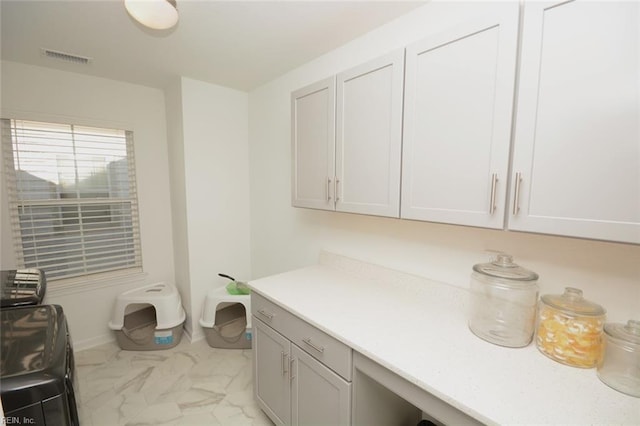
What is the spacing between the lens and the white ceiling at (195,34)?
62.1 inches

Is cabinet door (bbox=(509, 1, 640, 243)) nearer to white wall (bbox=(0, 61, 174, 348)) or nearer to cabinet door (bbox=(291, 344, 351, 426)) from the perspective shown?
cabinet door (bbox=(291, 344, 351, 426))

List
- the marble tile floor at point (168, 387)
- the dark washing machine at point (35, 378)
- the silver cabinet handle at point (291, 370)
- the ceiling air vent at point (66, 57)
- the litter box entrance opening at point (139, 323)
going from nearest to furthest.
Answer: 1. the dark washing machine at point (35, 378)
2. the silver cabinet handle at point (291, 370)
3. the marble tile floor at point (168, 387)
4. the ceiling air vent at point (66, 57)
5. the litter box entrance opening at point (139, 323)

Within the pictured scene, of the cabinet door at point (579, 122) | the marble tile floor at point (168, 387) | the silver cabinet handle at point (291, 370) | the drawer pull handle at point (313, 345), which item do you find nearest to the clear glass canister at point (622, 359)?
the cabinet door at point (579, 122)

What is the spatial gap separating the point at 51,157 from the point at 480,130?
3228 millimetres

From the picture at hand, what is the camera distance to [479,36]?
42.1 inches

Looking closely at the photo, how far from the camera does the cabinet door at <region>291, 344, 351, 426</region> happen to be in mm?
1250

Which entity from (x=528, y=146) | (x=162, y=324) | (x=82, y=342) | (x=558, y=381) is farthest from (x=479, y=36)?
(x=82, y=342)

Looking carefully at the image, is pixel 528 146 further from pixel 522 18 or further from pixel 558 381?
pixel 558 381

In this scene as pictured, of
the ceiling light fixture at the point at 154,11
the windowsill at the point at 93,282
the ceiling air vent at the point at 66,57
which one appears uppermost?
the ceiling air vent at the point at 66,57

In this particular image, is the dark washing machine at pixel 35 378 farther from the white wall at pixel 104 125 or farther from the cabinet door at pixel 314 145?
the white wall at pixel 104 125

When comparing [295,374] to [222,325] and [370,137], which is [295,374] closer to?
[370,137]

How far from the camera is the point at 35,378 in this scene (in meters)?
0.83

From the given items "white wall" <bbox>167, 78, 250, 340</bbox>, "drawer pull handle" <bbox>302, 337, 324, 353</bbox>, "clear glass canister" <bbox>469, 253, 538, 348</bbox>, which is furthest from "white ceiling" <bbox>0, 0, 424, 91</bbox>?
"drawer pull handle" <bbox>302, 337, 324, 353</bbox>

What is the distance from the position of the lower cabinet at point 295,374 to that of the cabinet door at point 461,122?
77cm
